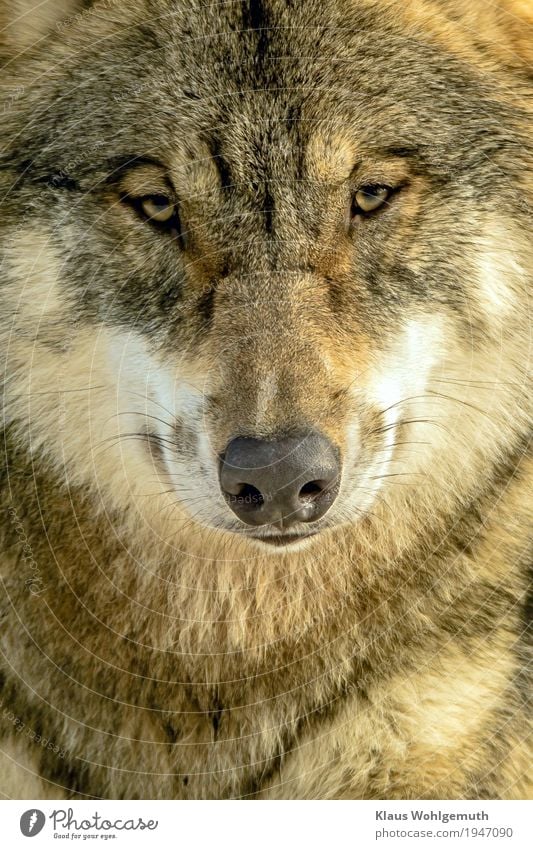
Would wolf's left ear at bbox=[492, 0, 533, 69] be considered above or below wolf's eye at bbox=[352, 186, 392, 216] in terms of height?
above

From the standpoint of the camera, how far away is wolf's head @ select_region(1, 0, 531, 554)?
2.76 m

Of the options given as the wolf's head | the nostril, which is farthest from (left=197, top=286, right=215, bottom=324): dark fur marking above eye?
the nostril

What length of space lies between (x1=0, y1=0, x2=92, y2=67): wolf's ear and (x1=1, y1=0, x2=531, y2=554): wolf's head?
0.18ft

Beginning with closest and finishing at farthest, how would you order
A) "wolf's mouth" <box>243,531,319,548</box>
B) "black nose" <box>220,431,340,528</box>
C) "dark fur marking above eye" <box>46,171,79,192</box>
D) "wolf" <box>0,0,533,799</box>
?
1. "black nose" <box>220,431,340,528</box>
2. "wolf's mouth" <box>243,531,319,548</box>
3. "wolf" <box>0,0,533,799</box>
4. "dark fur marking above eye" <box>46,171,79,192</box>

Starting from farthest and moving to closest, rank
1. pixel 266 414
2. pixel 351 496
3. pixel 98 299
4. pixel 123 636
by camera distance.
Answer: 1. pixel 123 636
2. pixel 98 299
3. pixel 351 496
4. pixel 266 414

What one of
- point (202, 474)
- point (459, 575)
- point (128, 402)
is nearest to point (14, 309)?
point (128, 402)

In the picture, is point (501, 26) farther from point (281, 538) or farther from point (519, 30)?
point (281, 538)

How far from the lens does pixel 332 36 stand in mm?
2908

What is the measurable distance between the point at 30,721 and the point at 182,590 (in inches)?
22.7

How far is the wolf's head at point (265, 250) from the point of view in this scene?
276 cm

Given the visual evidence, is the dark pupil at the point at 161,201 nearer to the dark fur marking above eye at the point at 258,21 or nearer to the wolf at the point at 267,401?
the wolf at the point at 267,401

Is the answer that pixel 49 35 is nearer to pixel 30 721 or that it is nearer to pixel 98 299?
pixel 98 299

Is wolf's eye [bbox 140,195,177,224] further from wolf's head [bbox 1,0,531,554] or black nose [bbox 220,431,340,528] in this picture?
black nose [bbox 220,431,340,528]

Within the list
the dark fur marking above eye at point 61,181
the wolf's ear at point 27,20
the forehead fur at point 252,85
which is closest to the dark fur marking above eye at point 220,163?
the forehead fur at point 252,85
